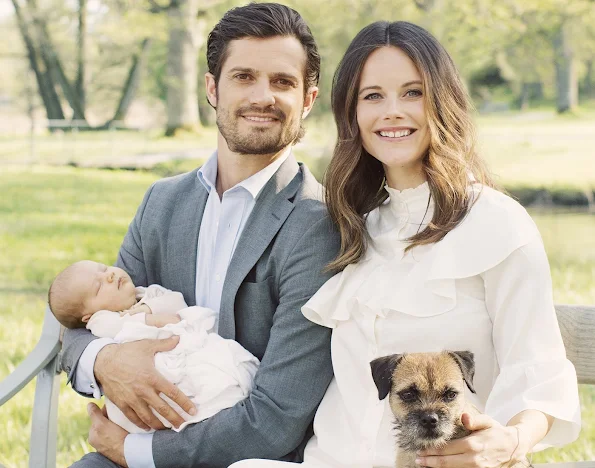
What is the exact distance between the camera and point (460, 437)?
2150mm

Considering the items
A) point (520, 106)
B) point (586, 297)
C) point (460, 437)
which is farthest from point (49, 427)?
point (520, 106)

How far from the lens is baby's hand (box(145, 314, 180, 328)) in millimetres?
2889

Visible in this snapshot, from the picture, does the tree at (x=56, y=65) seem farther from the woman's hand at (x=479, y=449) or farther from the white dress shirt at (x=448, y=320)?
the woman's hand at (x=479, y=449)

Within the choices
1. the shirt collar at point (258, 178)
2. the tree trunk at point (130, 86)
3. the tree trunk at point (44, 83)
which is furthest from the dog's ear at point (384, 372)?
the tree trunk at point (130, 86)

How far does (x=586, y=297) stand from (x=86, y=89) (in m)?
15.6

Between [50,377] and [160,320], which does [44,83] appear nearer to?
[50,377]

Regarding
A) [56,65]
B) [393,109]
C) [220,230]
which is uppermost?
[393,109]

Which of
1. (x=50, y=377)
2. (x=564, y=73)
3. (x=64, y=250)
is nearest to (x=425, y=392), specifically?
(x=50, y=377)

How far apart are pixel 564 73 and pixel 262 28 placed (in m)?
14.5

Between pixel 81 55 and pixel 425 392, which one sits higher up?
pixel 425 392

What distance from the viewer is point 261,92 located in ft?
9.89

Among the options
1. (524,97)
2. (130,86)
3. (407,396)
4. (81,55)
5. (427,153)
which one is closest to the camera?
(407,396)

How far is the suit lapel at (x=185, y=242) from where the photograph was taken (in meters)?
3.12

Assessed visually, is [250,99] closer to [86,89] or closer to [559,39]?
[559,39]
